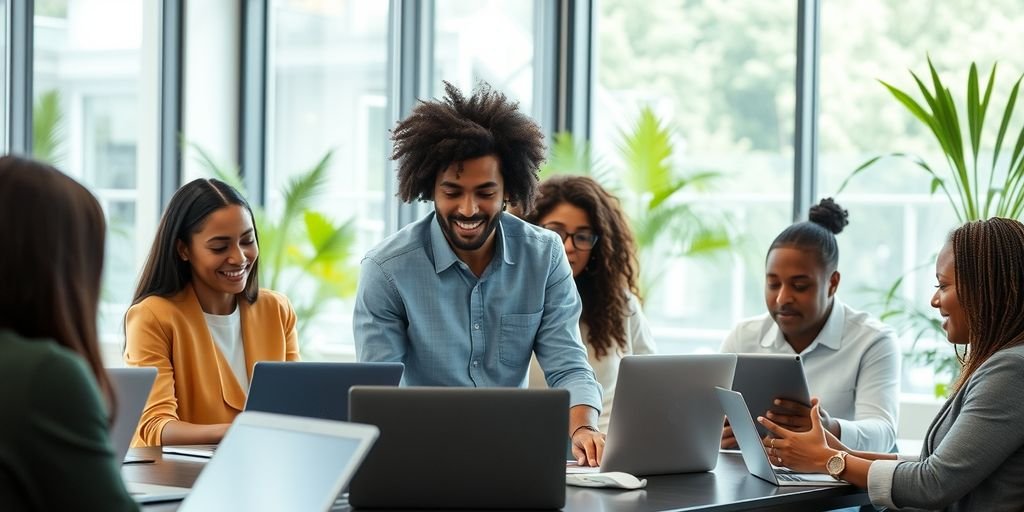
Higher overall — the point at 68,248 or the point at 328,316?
the point at 68,248

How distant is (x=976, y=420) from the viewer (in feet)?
6.86

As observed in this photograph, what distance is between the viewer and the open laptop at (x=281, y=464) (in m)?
1.49

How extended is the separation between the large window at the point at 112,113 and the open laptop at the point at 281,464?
4.09 metres

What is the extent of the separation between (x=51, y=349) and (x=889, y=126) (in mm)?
4230

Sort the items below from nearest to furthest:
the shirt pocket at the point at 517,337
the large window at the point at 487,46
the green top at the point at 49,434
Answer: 1. the green top at the point at 49,434
2. the shirt pocket at the point at 517,337
3. the large window at the point at 487,46

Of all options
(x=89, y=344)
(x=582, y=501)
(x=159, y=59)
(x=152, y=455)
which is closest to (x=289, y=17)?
(x=159, y=59)

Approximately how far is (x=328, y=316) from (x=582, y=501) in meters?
4.18

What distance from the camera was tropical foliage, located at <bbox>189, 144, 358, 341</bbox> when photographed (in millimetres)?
5414

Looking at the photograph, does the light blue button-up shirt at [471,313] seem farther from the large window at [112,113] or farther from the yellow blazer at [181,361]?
the large window at [112,113]

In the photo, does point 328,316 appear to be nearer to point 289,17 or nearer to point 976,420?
point 289,17

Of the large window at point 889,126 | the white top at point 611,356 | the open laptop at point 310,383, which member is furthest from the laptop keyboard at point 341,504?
the large window at point 889,126

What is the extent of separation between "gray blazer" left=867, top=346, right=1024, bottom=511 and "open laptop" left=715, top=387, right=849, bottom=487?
168 millimetres

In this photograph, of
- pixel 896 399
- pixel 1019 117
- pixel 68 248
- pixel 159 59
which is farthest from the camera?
pixel 159 59

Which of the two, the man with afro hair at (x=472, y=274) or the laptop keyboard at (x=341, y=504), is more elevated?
the man with afro hair at (x=472, y=274)
